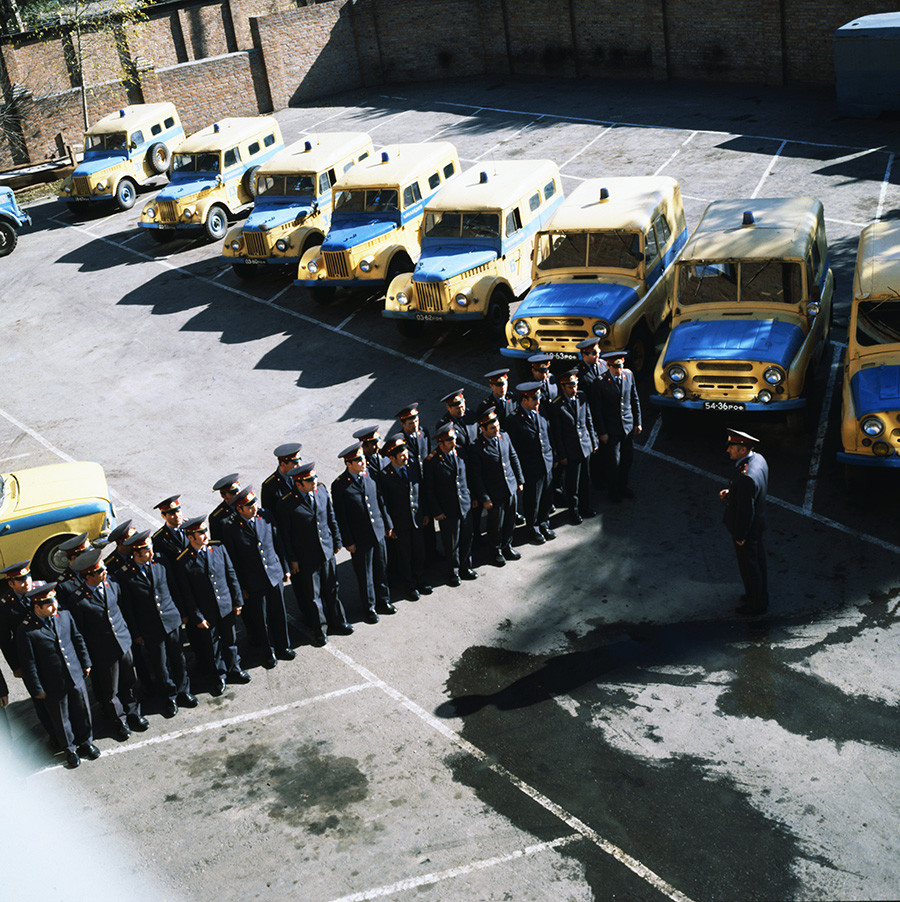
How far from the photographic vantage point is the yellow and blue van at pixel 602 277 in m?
13.1

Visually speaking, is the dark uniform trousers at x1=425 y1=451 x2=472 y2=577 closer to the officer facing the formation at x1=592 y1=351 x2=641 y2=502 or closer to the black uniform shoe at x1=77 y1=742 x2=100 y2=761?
the officer facing the formation at x1=592 y1=351 x2=641 y2=502

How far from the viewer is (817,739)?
7.67 m

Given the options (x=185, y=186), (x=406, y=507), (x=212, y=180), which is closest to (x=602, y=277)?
(x=406, y=507)

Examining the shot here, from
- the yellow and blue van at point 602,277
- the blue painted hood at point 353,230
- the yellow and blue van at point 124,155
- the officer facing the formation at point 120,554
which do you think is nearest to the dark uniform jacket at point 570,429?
the yellow and blue van at point 602,277

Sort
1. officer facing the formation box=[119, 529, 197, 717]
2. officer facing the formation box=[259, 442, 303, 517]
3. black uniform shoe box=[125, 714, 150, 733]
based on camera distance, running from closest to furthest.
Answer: officer facing the formation box=[119, 529, 197, 717] → black uniform shoe box=[125, 714, 150, 733] → officer facing the formation box=[259, 442, 303, 517]

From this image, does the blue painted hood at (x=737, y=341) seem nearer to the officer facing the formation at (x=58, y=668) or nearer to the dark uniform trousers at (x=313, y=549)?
the dark uniform trousers at (x=313, y=549)

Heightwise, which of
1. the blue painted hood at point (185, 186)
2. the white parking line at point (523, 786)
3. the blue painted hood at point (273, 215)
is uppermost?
the blue painted hood at point (185, 186)

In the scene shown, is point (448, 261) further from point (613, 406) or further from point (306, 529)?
point (306, 529)

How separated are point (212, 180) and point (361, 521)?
14.0 metres

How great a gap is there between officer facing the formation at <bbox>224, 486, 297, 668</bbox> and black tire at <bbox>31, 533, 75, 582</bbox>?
2.54 metres

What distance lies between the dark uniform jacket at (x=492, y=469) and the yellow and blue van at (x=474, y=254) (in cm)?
494

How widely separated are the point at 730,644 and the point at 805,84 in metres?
21.1

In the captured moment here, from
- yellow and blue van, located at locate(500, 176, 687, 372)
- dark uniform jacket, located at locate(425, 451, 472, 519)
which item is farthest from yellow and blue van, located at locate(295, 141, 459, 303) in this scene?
dark uniform jacket, located at locate(425, 451, 472, 519)

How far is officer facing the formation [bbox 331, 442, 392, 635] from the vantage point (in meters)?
9.60
